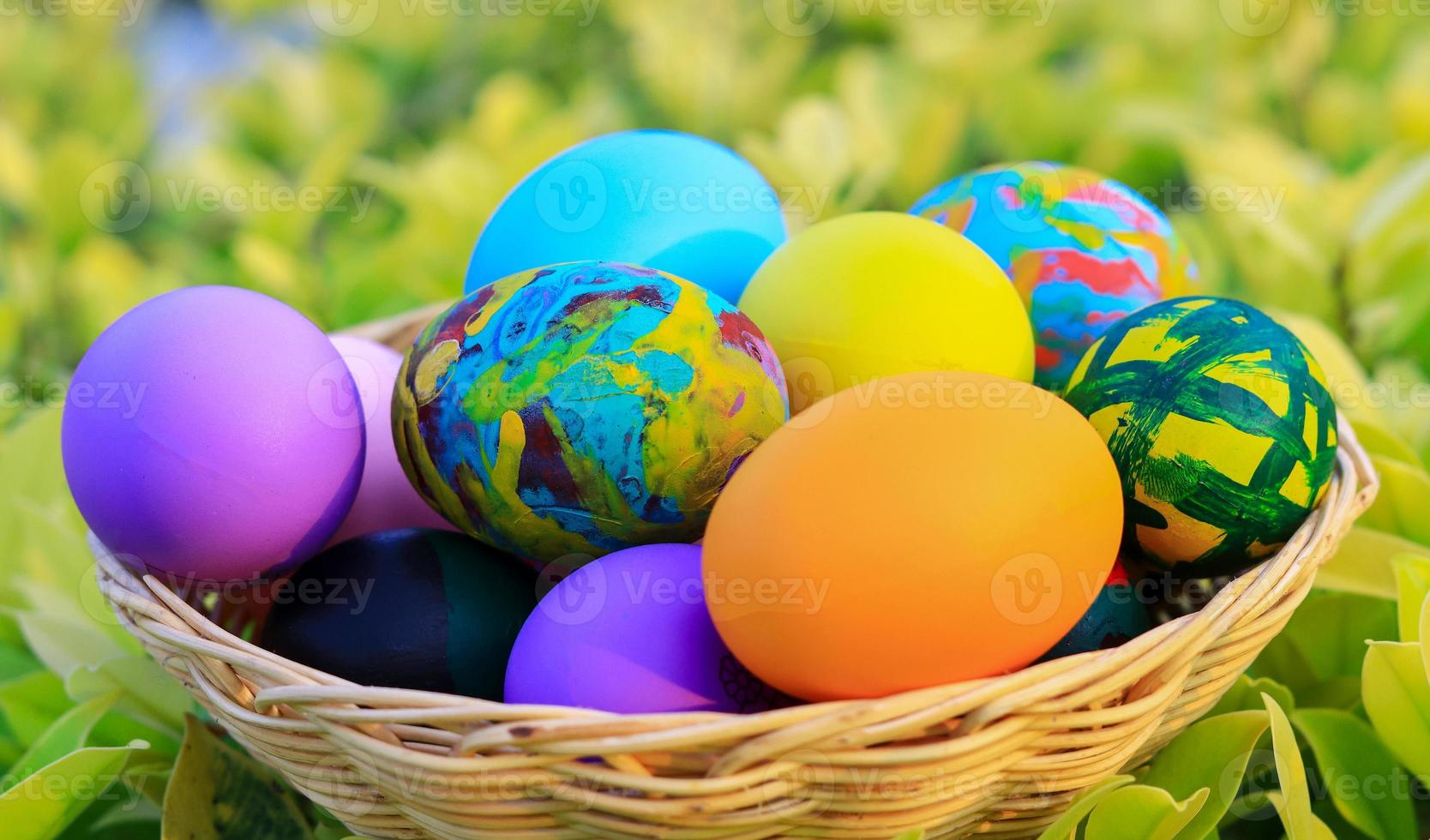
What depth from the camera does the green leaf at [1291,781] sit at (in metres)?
0.83

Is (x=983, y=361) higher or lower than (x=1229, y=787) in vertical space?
higher

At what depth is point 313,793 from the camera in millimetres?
844

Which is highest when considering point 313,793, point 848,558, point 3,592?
point 848,558

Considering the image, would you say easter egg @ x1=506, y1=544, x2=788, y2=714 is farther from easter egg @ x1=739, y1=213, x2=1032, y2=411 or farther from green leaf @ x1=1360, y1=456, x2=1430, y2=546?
green leaf @ x1=1360, y1=456, x2=1430, y2=546

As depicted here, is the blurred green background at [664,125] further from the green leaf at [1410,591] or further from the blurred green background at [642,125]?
the green leaf at [1410,591]

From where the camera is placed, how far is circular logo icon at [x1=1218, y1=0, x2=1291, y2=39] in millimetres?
2273

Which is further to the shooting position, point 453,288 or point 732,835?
point 453,288

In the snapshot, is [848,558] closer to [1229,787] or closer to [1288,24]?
[1229,787]

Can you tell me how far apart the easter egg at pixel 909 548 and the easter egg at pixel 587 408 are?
0.36 ft

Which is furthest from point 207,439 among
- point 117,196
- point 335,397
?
point 117,196

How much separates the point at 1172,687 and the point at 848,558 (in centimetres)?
25

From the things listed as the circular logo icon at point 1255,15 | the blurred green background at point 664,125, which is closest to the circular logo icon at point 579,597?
the blurred green background at point 664,125

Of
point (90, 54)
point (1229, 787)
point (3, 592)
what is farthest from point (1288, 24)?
point (90, 54)

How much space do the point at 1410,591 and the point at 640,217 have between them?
2.45 feet
